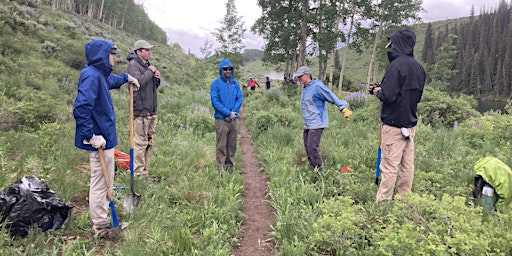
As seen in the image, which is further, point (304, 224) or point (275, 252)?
point (304, 224)

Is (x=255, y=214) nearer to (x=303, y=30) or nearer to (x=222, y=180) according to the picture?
(x=222, y=180)

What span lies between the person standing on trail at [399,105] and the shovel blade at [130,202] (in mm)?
3399

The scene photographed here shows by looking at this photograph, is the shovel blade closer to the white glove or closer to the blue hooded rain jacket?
the white glove

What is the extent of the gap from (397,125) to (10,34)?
14684 mm

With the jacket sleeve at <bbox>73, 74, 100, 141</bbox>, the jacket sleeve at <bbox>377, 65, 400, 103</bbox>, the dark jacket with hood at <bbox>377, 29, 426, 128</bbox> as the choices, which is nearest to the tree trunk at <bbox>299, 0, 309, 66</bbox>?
the dark jacket with hood at <bbox>377, 29, 426, 128</bbox>

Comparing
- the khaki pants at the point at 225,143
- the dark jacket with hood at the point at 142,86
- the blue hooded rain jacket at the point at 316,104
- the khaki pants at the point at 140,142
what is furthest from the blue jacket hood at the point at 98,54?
the blue hooded rain jacket at the point at 316,104

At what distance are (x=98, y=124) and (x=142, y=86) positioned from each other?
1979 mm

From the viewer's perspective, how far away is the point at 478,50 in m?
99.8

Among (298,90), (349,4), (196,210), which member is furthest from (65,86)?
(349,4)

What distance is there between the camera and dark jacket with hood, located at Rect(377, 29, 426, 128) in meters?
4.13

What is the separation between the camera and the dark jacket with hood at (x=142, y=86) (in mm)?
5270

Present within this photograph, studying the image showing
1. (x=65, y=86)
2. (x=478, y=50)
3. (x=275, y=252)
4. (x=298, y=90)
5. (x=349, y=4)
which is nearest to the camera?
(x=275, y=252)

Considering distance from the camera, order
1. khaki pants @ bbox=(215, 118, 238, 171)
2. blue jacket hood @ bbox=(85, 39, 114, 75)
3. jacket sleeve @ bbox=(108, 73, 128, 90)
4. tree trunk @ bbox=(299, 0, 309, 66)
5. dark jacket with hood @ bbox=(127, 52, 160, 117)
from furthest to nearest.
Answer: tree trunk @ bbox=(299, 0, 309, 66) < khaki pants @ bbox=(215, 118, 238, 171) < dark jacket with hood @ bbox=(127, 52, 160, 117) < jacket sleeve @ bbox=(108, 73, 128, 90) < blue jacket hood @ bbox=(85, 39, 114, 75)

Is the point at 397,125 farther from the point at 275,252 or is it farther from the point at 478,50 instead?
the point at 478,50
